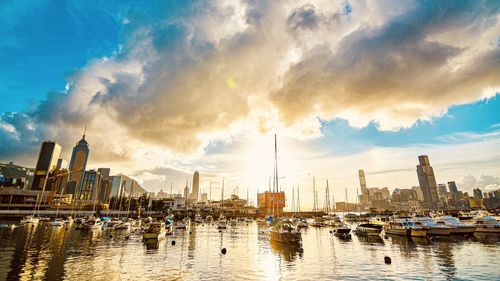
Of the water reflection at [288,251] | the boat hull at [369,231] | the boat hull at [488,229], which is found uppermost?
the boat hull at [488,229]

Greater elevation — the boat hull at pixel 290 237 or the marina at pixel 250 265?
the boat hull at pixel 290 237

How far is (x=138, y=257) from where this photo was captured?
33.9 meters

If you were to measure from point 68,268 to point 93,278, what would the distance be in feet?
19.6

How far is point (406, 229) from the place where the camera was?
59000 mm

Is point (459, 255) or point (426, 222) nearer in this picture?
point (459, 255)

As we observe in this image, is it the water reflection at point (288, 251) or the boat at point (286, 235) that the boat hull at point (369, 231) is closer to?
the boat at point (286, 235)

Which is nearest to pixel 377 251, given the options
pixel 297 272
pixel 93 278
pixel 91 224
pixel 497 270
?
pixel 497 270

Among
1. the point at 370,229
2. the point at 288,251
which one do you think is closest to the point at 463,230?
the point at 370,229

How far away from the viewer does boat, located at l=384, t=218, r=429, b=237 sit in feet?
184

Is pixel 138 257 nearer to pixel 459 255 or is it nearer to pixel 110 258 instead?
pixel 110 258

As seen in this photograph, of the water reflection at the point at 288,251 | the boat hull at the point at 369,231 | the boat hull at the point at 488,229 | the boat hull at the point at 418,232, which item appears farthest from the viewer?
the boat hull at the point at 369,231

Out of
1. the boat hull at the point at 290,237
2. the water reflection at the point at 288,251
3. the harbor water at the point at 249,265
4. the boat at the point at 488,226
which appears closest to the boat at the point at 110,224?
the harbor water at the point at 249,265

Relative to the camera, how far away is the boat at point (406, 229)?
5609cm

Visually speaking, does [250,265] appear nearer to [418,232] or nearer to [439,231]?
[418,232]
